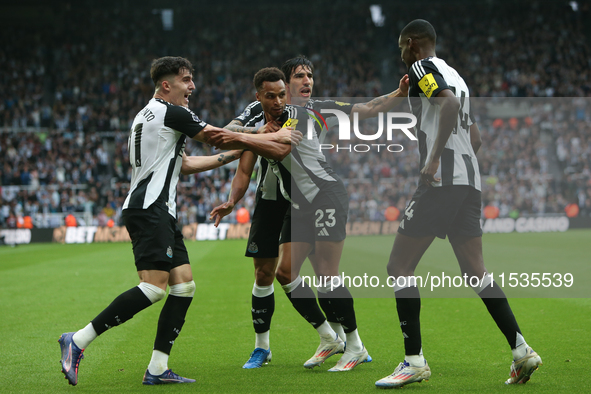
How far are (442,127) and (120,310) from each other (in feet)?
8.48

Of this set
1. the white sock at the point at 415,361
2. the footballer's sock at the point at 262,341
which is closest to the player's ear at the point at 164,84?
the footballer's sock at the point at 262,341

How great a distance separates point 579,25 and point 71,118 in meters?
29.7

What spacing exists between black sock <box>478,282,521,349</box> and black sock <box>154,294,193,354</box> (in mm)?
2203

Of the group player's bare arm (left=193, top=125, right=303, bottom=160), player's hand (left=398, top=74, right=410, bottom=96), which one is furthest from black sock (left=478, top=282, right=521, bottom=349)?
player's bare arm (left=193, top=125, right=303, bottom=160)

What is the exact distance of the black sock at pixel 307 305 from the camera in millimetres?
4926

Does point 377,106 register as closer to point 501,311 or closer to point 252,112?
point 252,112

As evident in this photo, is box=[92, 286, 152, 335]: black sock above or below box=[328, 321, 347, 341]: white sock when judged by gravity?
above

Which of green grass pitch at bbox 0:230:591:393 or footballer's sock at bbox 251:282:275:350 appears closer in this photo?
green grass pitch at bbox 0:230:591:393

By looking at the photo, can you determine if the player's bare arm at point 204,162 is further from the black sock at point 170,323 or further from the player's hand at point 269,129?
the black sock at point 170,323

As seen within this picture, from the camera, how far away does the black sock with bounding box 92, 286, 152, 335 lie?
13.4 ft

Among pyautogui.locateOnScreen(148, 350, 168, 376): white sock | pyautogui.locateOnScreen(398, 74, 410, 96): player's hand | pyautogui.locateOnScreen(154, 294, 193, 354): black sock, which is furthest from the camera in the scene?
pyautogui.locateOnScreen(398, 74, 410, 96): player's hand

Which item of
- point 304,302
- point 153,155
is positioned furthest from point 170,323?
point 153,155

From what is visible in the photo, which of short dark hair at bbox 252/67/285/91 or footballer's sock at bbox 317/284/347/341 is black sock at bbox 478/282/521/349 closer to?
footballer's sock at bbox 317/284/347/341

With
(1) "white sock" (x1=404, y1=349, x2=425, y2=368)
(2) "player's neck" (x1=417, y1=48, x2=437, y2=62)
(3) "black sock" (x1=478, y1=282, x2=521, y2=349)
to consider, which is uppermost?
(2) "player's neck" (x1=417, y1=48, x2=437, y2=62)
